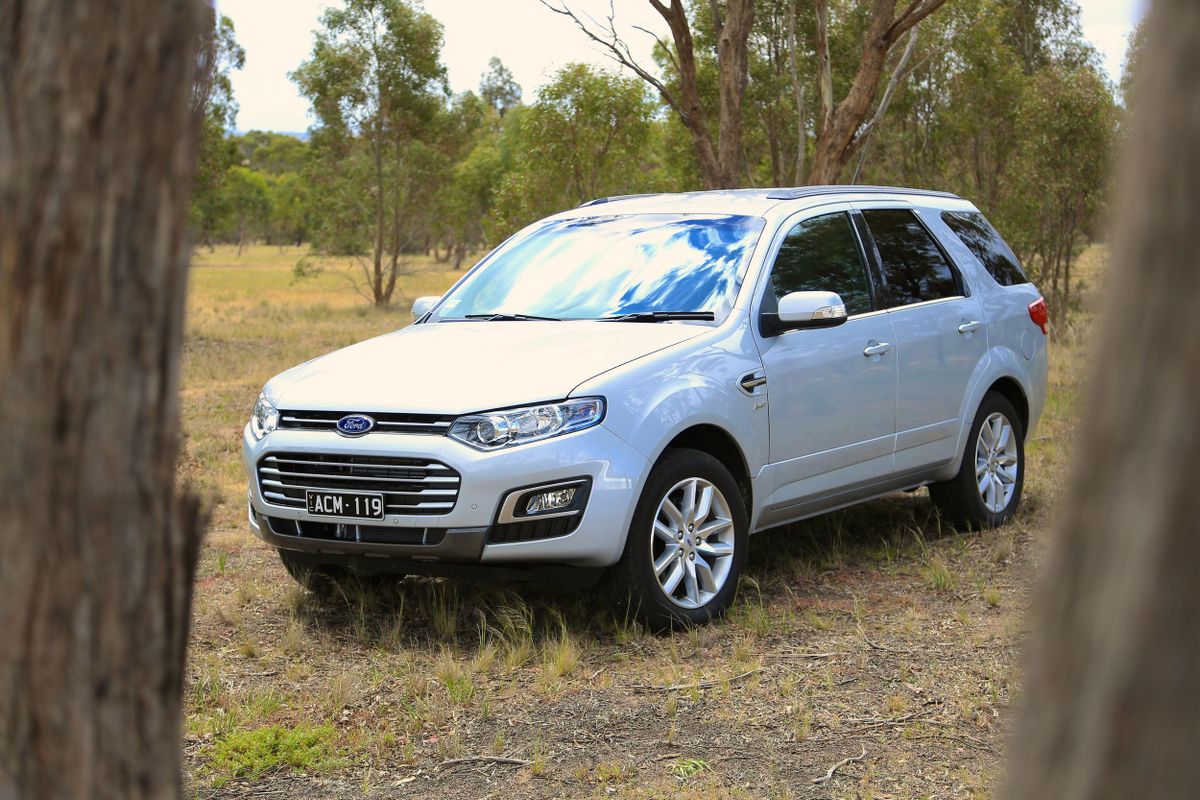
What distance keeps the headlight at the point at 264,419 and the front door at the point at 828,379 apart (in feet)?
6.84

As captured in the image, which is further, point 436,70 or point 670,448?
point 436,70

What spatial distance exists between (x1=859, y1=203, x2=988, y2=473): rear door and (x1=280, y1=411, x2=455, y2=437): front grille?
8.36 ft

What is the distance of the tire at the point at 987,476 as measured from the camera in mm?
7375

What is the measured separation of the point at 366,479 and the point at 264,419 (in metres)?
0.73

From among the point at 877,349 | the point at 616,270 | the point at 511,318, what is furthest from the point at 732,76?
the point at 511,318

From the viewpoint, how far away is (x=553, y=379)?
5.36 metres

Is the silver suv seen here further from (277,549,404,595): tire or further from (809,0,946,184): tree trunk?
(809,0,946,184): tree trunk

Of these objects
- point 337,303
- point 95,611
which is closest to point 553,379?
point 95,611

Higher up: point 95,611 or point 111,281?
point 111,281

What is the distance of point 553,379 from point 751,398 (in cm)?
98

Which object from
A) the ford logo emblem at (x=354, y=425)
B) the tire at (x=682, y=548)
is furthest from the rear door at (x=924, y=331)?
the ford logo emblem at (x=354, y=425)

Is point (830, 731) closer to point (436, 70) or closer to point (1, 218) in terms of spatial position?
point (1, 218)

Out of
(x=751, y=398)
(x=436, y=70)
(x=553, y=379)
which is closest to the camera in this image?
(x=553, y=379)

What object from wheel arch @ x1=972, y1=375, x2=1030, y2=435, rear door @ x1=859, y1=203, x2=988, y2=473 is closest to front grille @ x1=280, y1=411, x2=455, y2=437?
rear door @ x1=859, y1=203, x2=988, y2=473
